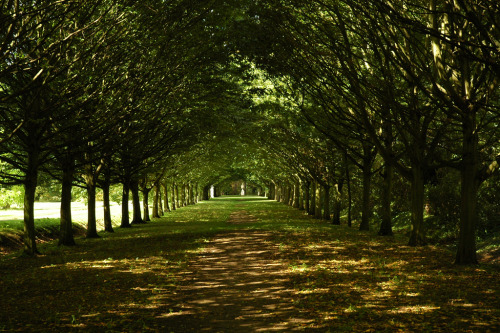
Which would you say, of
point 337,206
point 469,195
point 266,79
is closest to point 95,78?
point 266,79

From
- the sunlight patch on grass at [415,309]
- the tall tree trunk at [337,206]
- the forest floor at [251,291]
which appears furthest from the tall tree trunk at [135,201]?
the sunlight patch on grass at [415,309]

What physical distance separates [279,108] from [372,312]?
19222mm

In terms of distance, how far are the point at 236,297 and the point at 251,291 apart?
0.70 meters

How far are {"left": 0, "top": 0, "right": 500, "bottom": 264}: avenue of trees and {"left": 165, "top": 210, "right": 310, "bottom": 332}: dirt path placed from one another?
20.7 feet

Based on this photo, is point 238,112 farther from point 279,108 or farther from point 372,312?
point 372,312

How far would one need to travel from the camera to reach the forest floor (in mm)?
7734

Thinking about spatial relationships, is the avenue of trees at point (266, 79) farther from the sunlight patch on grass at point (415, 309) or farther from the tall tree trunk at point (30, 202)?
the sunlight patch on grass at point (415, 309)

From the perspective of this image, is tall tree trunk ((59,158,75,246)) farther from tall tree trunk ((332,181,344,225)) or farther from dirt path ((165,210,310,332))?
tall tree trunk ((332,181,344,225))

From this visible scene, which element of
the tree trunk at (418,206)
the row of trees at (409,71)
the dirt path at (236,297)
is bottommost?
the dirt path at (236,297)

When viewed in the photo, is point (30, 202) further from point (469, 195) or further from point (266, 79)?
point (469, 195)

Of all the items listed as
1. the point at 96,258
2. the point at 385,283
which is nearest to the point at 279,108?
the point at 96,258

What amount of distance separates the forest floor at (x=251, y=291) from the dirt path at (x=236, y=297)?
0.02m

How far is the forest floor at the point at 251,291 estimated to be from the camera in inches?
305

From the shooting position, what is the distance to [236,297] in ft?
32.4
